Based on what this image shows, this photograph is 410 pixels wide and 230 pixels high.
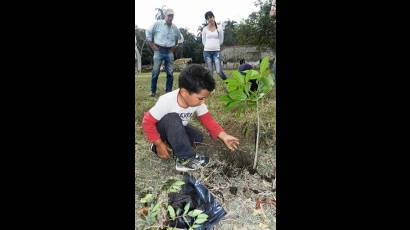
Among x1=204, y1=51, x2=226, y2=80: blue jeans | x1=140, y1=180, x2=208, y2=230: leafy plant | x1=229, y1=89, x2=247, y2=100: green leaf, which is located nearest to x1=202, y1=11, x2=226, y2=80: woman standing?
x1=204, y1=51, x2=226, y2=80: blue jeans

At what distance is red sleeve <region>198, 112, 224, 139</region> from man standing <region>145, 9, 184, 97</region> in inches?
11.3

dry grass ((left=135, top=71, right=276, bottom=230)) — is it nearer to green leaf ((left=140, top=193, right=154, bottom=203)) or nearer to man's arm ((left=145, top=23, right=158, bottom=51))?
green leaf ((left=140, top=193, right=154, bottom=203))

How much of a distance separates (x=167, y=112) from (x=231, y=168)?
0.56m

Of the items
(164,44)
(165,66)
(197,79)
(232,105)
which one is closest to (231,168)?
(232,105)

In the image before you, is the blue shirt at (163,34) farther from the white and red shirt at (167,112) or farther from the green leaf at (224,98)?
the green leaf at (224,98)

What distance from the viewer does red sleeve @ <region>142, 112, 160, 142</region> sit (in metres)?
2.80

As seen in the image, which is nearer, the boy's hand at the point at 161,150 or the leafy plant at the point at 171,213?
the leafy plant at the point at 171,213

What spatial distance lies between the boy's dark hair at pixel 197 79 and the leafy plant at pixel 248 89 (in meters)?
0.11

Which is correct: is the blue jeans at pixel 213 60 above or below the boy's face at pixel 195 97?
above

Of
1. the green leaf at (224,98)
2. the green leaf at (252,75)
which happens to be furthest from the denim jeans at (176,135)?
the green leaf at (252,75)

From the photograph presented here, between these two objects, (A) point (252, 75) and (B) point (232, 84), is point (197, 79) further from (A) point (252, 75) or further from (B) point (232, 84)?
(A) point (252, 75)

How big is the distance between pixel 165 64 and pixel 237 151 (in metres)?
0.74

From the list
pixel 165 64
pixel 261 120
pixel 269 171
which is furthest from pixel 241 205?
pixel 165 64

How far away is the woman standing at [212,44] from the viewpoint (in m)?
2.80
